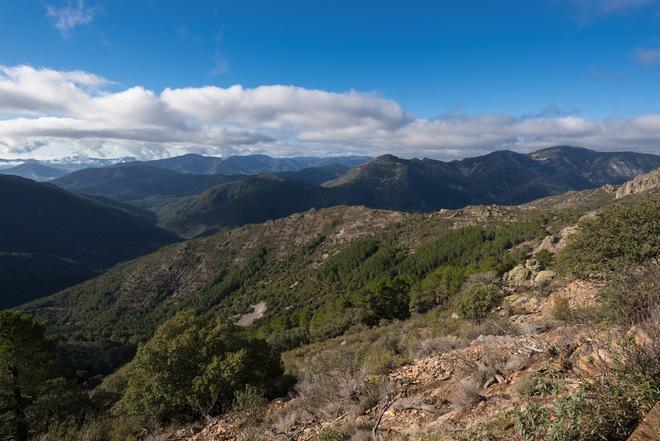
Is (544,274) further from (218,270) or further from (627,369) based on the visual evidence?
(218,270)

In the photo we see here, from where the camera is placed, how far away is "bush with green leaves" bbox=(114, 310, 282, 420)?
15.0 meters

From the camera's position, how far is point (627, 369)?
19.5ft

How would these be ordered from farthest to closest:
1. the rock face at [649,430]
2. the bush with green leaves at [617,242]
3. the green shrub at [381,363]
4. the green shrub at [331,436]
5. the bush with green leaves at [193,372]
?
the bush with green leaves at [617,242] < the bush with green leaves at [193,372] < the green shrub at [381,363] < the green shrub at [331,436] < the rock face at [649,430]

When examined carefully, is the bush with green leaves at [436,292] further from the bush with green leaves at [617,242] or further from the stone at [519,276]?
the bush with green leaves at [617,242]

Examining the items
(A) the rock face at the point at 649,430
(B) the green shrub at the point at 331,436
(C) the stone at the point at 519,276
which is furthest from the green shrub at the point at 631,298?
(C) the stone at the point at 519,276

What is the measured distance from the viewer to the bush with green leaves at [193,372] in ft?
49.1

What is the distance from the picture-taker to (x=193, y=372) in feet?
53.3

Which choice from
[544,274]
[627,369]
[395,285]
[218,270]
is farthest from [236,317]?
[627,369]

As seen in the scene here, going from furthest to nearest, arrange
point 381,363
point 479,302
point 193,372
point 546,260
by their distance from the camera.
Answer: point 546,260 → point 479,302 → point 193,372 → point 381,363

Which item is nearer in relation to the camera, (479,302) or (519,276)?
(479,302)

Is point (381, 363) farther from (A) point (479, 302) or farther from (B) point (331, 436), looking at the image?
(A) point (479, 302)

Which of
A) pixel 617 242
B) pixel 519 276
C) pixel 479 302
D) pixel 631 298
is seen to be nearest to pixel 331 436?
pixel 631 298

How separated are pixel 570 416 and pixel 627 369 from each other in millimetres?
1827

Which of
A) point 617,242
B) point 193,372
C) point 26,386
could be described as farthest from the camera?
point 617,242
